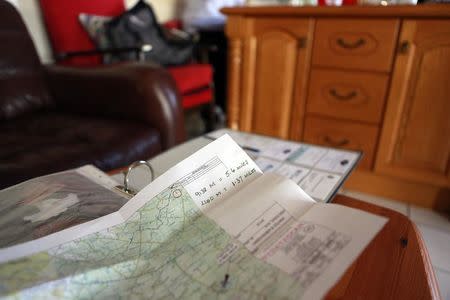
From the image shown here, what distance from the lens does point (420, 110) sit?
1.16m

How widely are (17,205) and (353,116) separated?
1218mm

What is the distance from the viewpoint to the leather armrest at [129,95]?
1.04 metres

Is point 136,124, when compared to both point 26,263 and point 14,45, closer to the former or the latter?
→ point 14,45

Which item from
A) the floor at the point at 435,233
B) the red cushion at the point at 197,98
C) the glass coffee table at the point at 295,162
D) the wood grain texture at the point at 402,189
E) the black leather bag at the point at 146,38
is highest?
the black leather bag at the point at 146,38

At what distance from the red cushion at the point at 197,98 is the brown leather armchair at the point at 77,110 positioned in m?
0.50

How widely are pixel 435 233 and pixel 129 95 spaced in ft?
3.92

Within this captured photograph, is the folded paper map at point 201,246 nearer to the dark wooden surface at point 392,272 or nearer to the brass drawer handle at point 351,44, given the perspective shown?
the dark wooden surface at point 392,272

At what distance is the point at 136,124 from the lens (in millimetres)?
1024

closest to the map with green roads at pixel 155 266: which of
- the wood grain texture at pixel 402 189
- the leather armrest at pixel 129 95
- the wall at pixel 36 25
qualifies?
the leather armrest at pixel 129 95

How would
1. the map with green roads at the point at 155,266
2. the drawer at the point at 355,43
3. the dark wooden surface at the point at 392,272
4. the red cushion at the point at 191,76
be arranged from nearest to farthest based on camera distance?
the map with green roads at the point at 155,266
the dark wooden surface at the point at 392,272
the drawer at the point at 355,43
the red cushion at the point at 191,76

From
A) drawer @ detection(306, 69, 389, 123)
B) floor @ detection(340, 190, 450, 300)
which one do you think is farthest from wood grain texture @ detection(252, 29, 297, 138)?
floor @ detection(340, 190, 450, 300)

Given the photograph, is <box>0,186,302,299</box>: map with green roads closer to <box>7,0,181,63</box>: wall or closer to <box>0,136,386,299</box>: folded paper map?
<box>0,136,386,299</box>: folded paper map

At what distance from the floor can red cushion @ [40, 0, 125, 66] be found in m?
1.46

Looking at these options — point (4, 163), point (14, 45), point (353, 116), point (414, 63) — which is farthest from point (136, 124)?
point (414, 63)
